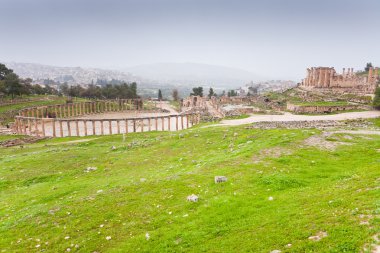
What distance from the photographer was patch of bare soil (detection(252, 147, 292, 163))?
26031 mm

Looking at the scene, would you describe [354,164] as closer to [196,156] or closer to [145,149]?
[196,156]

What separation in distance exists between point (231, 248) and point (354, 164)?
15204 mm

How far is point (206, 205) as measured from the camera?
55.5 feet

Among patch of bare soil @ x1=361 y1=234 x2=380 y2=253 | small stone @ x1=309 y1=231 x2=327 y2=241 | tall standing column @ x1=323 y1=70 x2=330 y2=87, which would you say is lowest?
small stone @ x1=309 y1=231 x2=327 y2=241

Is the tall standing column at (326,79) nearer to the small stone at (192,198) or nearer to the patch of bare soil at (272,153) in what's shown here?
the patch of bare soil at (272,153)

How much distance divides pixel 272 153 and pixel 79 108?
123271mm

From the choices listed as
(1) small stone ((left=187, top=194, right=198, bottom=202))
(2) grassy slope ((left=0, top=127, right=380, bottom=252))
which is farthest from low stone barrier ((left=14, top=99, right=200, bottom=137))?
(1) small stone ((left=187, top=194, right=198, bottom=202))

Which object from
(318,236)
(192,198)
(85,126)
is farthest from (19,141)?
(318,236)

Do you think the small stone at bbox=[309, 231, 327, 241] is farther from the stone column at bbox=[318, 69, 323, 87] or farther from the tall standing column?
the tall standing column

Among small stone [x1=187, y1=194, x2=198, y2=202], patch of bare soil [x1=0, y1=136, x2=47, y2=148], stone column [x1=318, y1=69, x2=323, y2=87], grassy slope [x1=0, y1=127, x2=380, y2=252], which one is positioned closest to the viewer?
grassy slope [x1=0, y1=127, x2=380, y2=252]

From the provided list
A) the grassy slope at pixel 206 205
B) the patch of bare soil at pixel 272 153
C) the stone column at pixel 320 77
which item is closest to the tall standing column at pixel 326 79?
the stone column at pixel 320 77

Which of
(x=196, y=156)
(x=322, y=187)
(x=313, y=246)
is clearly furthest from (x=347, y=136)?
(x=313, y=246)

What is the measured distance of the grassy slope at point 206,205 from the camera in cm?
1266

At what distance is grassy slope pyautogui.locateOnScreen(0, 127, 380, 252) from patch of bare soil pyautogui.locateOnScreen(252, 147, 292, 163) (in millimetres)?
665
